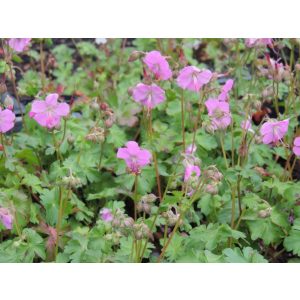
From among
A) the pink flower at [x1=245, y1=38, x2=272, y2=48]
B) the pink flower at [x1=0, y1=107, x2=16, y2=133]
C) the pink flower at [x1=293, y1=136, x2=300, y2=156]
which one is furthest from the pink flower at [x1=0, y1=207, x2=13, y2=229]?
the pink flower at [x1=245, y1=38, x2=272, y2=48]

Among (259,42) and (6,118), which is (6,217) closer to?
(6,118)

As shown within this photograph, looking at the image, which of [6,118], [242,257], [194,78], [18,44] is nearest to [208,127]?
[194,78]

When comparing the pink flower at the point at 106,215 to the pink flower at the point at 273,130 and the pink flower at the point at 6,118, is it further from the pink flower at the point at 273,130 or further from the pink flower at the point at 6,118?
the pink flower at the point at 273,130

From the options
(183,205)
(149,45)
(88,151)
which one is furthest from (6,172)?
(149,45)

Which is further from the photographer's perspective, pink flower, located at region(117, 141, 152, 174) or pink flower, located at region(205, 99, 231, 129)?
pink flower, located at region(205, 99, 231, 129)

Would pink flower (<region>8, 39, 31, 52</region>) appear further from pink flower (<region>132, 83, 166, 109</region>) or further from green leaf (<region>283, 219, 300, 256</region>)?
green leaf (<region>283, 219, 300, 256</region>)

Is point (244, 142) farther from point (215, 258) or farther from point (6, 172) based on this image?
point (6, 172)
